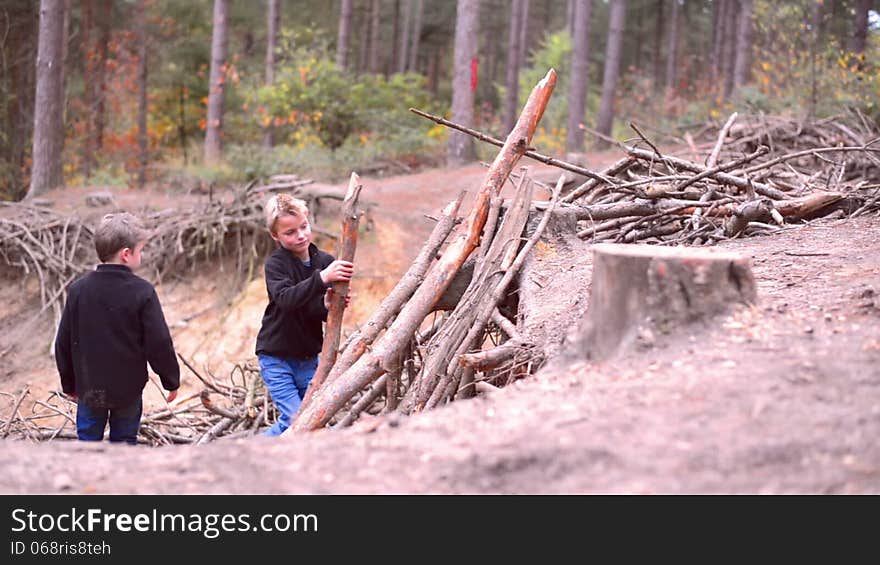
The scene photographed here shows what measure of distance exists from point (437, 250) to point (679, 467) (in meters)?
2.94

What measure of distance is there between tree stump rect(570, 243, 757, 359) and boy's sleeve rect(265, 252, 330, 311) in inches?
69.2

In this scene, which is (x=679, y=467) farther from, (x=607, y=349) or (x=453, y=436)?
(x=607, y=349)

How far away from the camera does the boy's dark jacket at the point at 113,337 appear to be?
4.16 meters

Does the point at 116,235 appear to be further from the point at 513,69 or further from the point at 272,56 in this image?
the point at 513,69

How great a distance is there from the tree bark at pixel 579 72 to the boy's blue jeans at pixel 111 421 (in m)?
12.4

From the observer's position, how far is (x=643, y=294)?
3.13 meters

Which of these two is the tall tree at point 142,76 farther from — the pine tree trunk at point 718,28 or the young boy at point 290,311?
the young boy at point 290,311

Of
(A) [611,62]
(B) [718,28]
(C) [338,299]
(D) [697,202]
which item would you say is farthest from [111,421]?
(B) [718,28]

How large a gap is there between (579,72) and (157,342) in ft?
42.6

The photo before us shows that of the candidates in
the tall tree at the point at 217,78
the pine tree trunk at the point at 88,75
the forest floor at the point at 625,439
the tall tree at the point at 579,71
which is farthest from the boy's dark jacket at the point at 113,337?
the pine tree trunk at the point at 88,75

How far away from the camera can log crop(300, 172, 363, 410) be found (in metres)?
4.59

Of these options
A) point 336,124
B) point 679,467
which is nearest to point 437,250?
point 679,467

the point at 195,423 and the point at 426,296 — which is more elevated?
the point at 426,296
